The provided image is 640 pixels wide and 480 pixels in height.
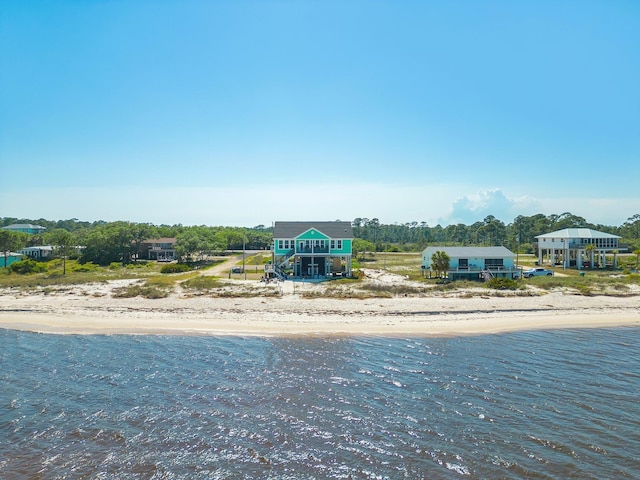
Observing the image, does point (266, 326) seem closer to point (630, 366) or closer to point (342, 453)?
point (342, 453)

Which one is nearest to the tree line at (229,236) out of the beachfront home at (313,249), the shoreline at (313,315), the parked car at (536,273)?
the beachfront home at (313,249)

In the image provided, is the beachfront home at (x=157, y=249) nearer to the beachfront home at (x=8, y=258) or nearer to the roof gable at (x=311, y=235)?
the beachfront home at (x=8, y=258)

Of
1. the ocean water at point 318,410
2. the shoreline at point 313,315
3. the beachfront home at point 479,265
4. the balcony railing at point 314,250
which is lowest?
the ocean water at point 318,410

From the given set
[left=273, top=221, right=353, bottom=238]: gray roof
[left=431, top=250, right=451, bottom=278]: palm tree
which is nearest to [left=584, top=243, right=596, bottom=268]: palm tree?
[left=431, top=250, right=451, bottom=278]: palm tree

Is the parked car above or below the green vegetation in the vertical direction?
above

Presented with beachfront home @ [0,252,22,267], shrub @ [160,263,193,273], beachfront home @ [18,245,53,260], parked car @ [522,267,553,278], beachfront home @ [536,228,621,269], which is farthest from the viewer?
beachfront home @ [18,245,53,260]

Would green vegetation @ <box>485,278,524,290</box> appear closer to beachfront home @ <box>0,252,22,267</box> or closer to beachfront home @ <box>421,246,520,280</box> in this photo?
Result: beachfront home @ <box>421,246,520,280</box>

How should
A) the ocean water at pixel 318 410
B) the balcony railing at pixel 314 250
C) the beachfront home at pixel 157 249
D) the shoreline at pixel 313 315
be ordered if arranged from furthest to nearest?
the beachfront home at pixel 157 249 → the balcony railing at pixel 314 250 → the shoreline at pixel 313 315 → the ocean water at pixel 318 410

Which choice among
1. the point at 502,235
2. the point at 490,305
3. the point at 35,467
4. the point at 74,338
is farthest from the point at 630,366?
the point at 502,235
